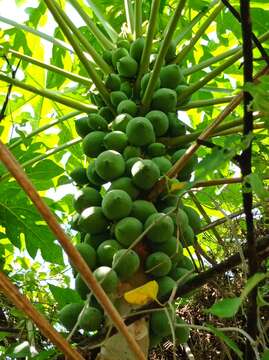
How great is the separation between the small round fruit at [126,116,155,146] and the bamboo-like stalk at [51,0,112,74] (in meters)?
0.49

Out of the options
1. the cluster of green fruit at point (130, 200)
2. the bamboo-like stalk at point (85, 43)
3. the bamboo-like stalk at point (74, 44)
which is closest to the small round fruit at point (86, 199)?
the cluster of green fruit at point (130, 200)

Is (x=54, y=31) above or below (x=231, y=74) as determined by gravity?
above

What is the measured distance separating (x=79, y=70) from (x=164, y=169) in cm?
161

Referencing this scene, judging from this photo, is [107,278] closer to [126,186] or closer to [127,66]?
[126,186]

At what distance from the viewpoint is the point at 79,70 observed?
3211mm

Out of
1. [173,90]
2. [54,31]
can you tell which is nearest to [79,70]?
[54,31]

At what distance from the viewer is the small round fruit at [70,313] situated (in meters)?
1.54

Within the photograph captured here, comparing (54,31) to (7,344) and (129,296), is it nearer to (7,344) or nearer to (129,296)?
(7,344)

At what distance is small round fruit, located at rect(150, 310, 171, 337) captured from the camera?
151 cm

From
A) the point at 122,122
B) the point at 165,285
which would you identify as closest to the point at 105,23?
the point at 122,122

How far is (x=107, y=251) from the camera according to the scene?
158 centimetres

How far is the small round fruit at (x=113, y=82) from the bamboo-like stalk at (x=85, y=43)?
0.37 ft

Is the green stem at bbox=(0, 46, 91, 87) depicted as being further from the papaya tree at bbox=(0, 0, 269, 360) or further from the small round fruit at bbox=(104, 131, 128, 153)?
the small round fruit at bbox=(104, 131, 128, 153)

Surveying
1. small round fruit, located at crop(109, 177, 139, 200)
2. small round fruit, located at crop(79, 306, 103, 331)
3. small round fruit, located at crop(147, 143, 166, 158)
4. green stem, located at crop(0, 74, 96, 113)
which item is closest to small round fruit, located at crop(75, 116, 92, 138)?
green stem, located at crop(0, 74, 96, 113)
